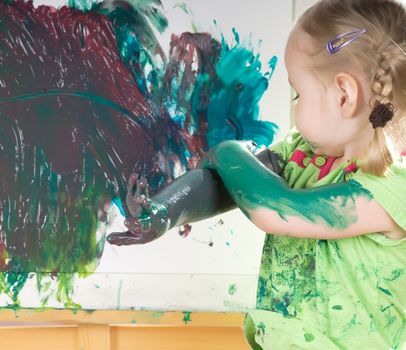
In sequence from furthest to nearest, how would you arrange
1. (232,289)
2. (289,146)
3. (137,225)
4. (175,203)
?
1. (232,289)
2. (289,146)
3. (175,203)
4. (137,225)

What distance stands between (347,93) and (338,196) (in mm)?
126

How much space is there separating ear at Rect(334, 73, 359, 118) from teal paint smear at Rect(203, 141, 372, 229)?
0.29ft

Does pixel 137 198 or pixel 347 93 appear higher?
pixel 347 93

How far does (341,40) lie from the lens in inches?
34.2

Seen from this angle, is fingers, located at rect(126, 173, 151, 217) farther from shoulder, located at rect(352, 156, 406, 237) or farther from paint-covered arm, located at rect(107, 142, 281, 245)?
shoulder, located at rect(352, 156, 406, 237)

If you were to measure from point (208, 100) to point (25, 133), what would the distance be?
419 mm

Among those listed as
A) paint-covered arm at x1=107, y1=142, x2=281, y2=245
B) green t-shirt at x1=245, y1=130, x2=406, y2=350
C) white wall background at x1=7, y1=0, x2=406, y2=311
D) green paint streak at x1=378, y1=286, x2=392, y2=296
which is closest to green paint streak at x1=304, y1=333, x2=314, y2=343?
green t-shirt at x1=245, y1=130, x2=406, y2=350

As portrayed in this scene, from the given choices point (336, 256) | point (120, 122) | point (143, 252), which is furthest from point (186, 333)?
point (336, 256)

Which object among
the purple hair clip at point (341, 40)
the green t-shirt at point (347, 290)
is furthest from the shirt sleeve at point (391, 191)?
the purple hair clip at point (341, 40)

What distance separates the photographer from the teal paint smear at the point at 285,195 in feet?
2.86

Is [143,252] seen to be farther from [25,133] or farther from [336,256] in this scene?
[336,256]

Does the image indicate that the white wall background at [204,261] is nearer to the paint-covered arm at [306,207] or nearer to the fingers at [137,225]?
the paint-covered arm at [306,207]

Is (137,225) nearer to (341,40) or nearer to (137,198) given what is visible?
(137,198)

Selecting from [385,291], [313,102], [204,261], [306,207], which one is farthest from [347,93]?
[204,261]
